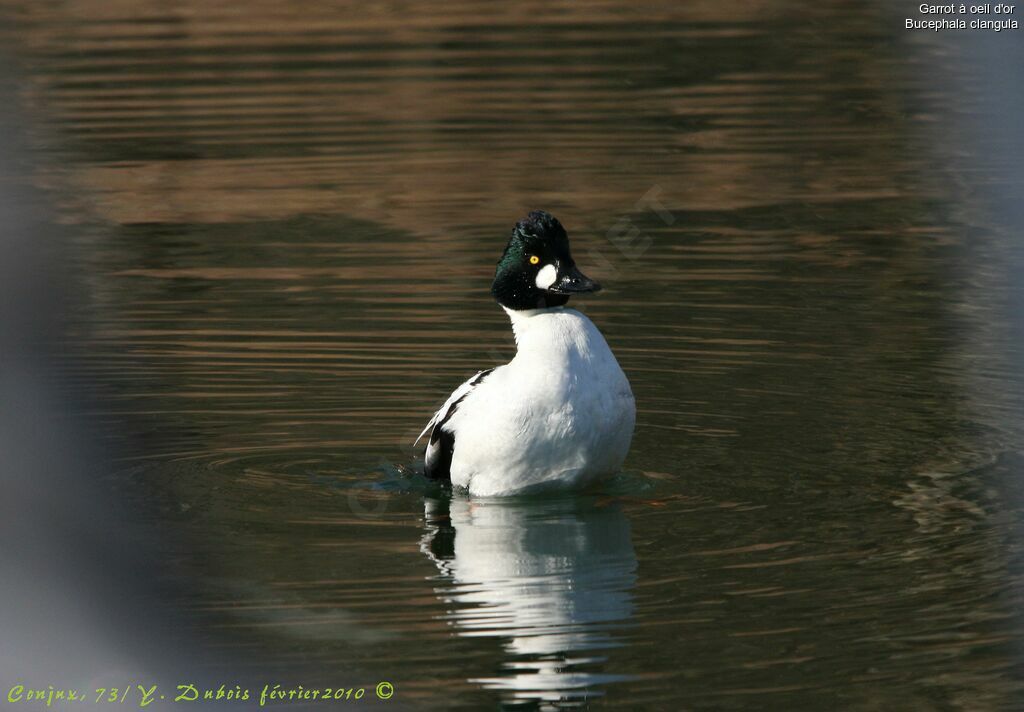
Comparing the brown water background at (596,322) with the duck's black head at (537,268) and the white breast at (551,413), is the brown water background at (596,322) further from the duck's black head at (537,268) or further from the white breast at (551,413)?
the duck's black head at (537,268)

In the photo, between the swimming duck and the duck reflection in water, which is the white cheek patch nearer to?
the swimming duck

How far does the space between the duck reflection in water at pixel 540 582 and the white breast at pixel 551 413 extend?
22cm

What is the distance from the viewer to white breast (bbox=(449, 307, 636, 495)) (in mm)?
8586

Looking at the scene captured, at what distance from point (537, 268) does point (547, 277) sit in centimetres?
8

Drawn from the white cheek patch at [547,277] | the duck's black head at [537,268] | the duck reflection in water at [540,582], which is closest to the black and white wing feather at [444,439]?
the duck reflection in water at [540,582]

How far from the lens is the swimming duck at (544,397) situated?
860 centimetres

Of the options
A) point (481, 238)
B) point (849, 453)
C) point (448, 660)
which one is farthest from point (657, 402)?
point (481, 238)

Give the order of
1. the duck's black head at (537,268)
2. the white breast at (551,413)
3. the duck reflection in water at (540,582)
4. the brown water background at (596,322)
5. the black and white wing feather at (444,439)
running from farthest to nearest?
the black and white wing feather at (444,439), the duck's black head at (537,268), the white breast at (551,413), the brown water background at (596,322), the duck reflection in water at (540,582)

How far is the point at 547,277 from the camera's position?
880 centimetres

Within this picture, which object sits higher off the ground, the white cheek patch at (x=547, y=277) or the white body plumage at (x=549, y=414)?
the white cheek patch at (x=547, y=277)

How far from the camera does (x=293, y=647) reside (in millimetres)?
7180

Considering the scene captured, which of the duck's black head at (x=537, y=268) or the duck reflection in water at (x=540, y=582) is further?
the duck's black head at (x=537, y=268)

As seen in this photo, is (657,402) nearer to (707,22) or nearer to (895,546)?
(895,546)

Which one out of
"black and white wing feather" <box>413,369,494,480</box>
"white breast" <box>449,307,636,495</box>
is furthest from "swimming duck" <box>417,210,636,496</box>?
"black and white wing feather" <box>413,369,494,480</box>
